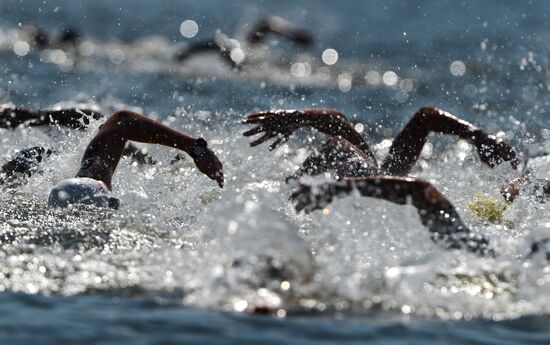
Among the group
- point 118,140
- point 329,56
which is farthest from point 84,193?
point 329,56

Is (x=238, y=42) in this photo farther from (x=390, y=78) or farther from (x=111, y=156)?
(x=111, y=156)

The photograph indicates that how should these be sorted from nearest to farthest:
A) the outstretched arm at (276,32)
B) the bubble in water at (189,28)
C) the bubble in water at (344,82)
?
the bubble in water at (344,82)
the outstretched arm at (276,32)
the bubble in water at (189,28)

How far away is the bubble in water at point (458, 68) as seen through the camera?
25547mm

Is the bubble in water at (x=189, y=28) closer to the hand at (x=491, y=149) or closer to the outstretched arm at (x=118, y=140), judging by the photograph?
the outstretched arm at (x=118, y=140)

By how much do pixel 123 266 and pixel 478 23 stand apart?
2991 centimetres

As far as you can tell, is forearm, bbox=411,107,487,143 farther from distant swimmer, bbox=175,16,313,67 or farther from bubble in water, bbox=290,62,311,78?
bubble in water, bbox=290,62,311,78

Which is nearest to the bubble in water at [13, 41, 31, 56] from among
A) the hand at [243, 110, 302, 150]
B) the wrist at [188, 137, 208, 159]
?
the hand at [243, 110, 302, 150]

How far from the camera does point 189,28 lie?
35906 millimetres

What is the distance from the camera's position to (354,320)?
7.09 metres

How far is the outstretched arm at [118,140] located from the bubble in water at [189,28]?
23.8 m

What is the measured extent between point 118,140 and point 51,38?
18.6 meters

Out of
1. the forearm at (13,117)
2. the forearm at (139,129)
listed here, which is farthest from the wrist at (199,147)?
the forearm at (13,117)

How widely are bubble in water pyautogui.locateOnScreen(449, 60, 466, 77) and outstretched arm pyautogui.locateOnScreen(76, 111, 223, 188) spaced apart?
51.9ft

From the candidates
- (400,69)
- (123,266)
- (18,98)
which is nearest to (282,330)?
(123,266)
